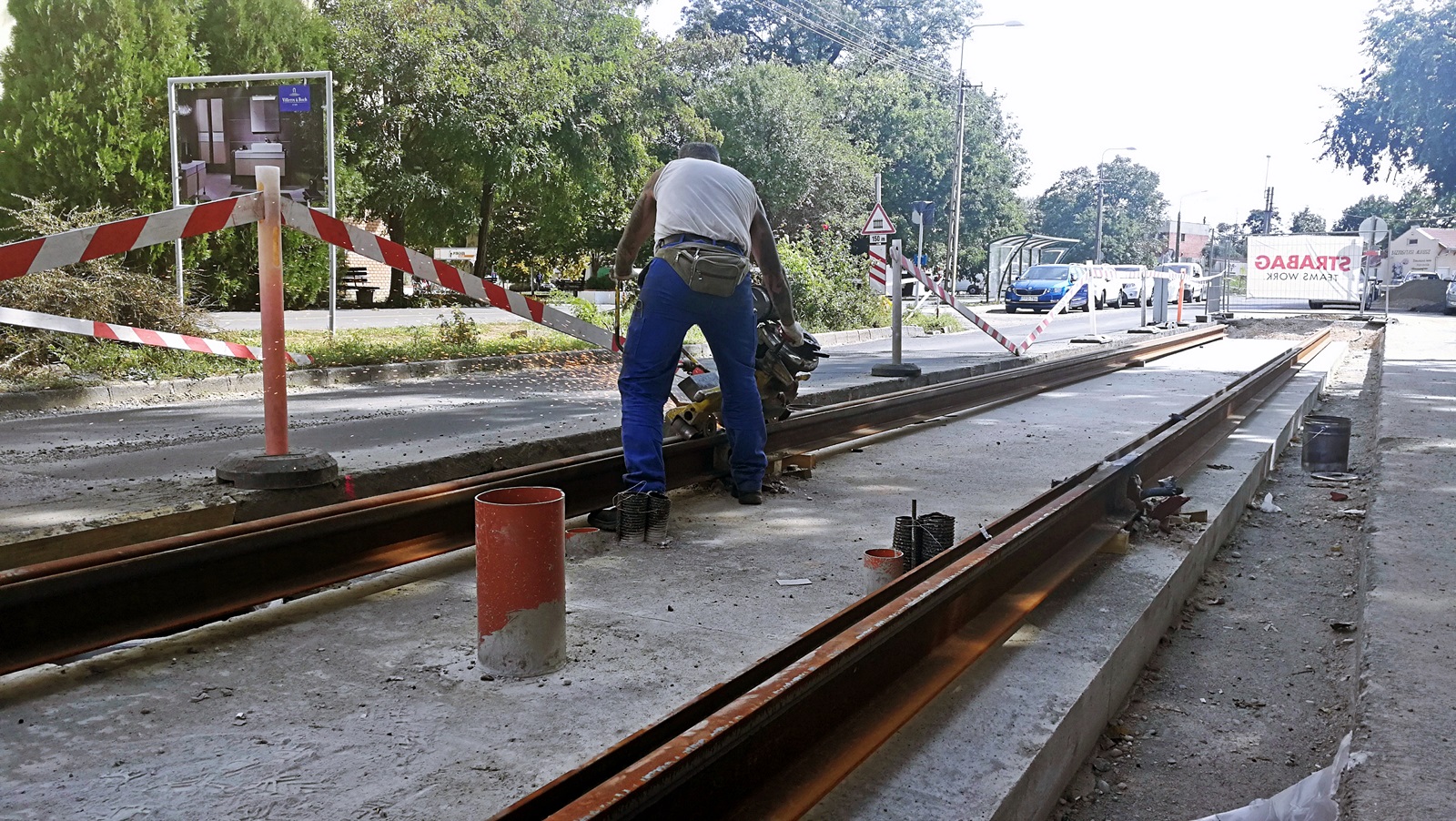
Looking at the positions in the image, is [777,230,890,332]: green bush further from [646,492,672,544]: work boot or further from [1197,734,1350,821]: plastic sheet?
[1197,734,1350,821]: plastic sheet

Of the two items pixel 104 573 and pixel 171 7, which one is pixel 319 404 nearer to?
A: pixel 104 573

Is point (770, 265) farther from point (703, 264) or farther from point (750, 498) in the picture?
point (750, 498)

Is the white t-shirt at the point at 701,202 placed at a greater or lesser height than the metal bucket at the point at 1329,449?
greater

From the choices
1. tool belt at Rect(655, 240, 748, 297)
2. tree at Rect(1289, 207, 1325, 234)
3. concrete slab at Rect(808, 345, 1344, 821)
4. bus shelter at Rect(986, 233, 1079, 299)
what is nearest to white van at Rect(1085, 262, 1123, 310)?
bus shelter at Rect(986, 233, 1079, 299)

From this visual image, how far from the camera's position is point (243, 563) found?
3748 millimetres

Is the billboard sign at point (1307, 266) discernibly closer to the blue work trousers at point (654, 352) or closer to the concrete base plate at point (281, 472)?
the blue work trousers at point (654, 352)

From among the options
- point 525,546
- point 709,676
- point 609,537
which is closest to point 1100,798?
point 709,676

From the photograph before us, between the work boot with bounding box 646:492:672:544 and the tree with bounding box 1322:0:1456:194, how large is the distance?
1889 inches

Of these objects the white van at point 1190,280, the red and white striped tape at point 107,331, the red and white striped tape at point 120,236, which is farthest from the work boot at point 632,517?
the white van at point 1190,280

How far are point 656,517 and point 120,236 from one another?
105 inches

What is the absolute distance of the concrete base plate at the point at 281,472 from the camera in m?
5.06

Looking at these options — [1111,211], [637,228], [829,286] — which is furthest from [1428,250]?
[637,228]

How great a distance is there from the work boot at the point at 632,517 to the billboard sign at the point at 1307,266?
37048mm

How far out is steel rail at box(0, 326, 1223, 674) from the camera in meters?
3.22
